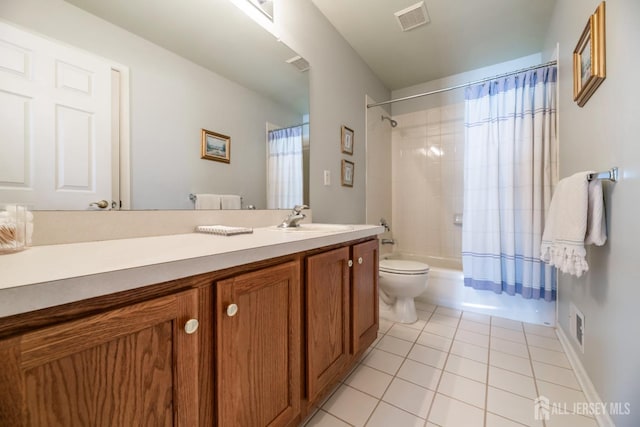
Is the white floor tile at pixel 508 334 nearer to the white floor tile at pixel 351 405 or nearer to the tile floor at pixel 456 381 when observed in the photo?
the tile floor at pixel 456 381

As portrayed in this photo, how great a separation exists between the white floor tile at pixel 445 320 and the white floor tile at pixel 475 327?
4 centimetres

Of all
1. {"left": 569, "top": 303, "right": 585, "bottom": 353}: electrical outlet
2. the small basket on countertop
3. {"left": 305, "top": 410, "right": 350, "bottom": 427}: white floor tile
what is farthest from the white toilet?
the small basket on countertop

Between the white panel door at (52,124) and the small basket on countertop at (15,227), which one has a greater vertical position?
the white panel door at (52,124)

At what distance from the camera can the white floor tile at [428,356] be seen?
1484 millimetres

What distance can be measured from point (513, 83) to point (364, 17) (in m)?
1.26

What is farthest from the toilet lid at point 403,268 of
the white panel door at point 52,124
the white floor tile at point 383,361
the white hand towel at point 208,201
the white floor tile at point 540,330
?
the white panel door at point 52,124

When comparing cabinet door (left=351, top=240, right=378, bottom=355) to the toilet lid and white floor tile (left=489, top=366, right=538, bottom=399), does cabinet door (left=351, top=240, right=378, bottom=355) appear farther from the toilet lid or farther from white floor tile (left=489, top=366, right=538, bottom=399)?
white floor tile (left=489, top=366, right=538, bottom=399)

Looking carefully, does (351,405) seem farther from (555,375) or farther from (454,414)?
(555,375)

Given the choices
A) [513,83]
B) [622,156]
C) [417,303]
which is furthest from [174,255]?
[513,83]

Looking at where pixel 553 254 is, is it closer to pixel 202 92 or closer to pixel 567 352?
pixel 567 352

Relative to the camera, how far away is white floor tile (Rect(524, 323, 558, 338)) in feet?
5.89

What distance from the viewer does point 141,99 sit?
94 cm

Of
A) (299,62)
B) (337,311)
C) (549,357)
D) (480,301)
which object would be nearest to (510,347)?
(549,357)

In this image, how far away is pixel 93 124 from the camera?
824mm
